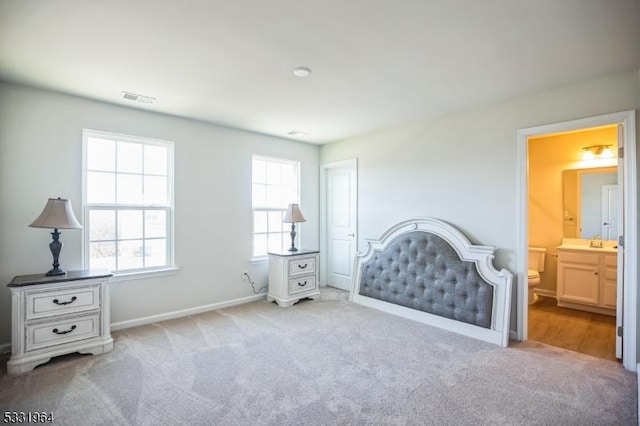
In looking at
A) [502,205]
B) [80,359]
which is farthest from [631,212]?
[80,359]

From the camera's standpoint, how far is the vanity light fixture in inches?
161

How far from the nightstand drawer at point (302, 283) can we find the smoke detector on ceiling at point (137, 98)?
2.61m

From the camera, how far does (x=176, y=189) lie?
12.4 feet

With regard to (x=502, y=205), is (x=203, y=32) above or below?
above

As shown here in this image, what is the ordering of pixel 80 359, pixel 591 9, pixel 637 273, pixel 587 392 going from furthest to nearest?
1. pixel 80 359
2. pixel 637 273
3. pixel 587 392
4. pixel 591 9

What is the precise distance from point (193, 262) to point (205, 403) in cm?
212

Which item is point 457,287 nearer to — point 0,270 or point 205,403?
point 205,403

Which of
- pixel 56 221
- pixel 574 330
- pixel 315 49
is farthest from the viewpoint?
pixel 574 330

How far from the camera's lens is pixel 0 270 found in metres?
2.78

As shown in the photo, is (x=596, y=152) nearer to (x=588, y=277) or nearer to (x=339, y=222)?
(x=588, y=277)

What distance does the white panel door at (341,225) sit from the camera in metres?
4.84

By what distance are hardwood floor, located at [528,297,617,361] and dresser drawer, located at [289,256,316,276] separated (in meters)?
2.62

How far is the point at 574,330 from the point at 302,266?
3132 millimetres

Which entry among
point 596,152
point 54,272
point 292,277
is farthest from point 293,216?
point 596,152
